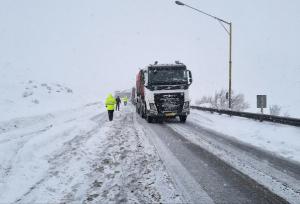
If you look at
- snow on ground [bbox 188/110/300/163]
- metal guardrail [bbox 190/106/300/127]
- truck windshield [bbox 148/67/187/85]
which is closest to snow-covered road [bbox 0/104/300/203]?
snow on ground [bbox 188/110/300/163]

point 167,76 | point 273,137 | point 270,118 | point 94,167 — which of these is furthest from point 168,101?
point 94,167

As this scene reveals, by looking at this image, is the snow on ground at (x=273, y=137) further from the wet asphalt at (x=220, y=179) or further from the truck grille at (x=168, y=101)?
the truck grille at (x=168, y=101)

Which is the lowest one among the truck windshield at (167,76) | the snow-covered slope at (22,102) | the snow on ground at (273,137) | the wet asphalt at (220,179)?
the wet asphalt at (220,179)

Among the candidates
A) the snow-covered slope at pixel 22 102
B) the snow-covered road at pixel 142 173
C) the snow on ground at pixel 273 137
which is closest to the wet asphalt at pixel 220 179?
the snow-covered road at pixel 142 173

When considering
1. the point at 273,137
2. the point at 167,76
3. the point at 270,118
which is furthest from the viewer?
the point at 167,76

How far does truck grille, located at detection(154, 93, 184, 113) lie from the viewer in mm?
15477

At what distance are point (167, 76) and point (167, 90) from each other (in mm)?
904

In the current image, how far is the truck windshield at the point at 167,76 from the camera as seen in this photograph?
15797mm

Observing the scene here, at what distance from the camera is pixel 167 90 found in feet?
50.8

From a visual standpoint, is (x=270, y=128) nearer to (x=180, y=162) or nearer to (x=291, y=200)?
(x=180, y=162)

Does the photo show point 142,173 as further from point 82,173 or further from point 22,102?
point 22,102

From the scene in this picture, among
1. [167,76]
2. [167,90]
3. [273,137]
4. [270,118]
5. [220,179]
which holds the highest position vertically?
[167,76]

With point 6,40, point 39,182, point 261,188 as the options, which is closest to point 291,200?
point 261,188

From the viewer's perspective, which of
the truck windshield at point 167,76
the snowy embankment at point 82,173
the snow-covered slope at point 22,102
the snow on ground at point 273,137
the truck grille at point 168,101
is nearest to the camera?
the snowy embankment at point 82,173
